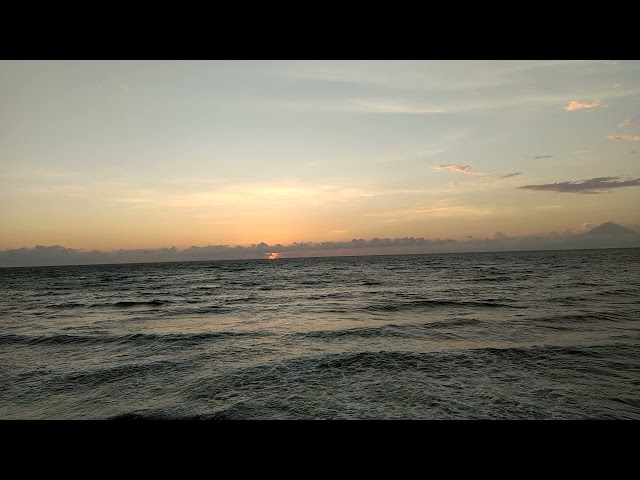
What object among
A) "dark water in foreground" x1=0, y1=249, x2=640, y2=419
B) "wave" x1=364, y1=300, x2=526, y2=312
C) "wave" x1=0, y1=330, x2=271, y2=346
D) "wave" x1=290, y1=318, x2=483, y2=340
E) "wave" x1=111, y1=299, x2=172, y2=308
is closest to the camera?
"dark water in foreground" x1=0, y1=249, x2=640, y2=419

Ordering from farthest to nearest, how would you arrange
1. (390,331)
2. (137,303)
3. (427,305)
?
(137,303)
(427,305)
(390,331)

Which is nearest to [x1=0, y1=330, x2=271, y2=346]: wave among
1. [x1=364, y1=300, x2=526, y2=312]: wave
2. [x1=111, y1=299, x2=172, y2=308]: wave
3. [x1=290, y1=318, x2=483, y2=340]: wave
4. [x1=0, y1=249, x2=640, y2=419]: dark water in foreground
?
[x1=0, y1=249, x2=640, y2=419]: dark water in foreground

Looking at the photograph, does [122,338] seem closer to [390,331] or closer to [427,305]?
[390,331]

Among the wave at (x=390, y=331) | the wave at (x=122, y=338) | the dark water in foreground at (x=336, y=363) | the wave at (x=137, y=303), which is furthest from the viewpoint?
the wave at (x=137, y=303)

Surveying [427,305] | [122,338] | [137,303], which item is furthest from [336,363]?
[137,303]

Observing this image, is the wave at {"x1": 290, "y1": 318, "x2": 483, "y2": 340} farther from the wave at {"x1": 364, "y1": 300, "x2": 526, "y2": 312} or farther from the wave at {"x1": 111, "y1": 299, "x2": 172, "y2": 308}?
the wave at {"x1": 111, "y1": 299, "x2": 172, "y2": 308}

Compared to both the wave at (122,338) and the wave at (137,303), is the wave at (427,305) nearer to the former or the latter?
the wave at (122,338)

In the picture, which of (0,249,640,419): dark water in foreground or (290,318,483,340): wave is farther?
(290,318,483,340): wave

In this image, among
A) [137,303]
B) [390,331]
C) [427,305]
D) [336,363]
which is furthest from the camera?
[137,303]

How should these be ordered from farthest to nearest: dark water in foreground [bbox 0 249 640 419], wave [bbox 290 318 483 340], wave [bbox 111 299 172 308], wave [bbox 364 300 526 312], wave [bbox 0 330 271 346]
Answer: wave [bbox 111 299 172 308] → wave [bbox 364 300 526 312] → wave [bbox 0 330 271 346] → wave [bbox 290 318 483 340] → dark water in foreground [bbox 0 249 640 419]

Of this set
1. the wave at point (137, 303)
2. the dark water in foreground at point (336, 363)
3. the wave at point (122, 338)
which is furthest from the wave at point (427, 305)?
the wave at point (137, 303)

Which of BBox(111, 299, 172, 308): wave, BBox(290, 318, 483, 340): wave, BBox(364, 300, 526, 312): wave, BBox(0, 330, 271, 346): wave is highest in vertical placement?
BBox(0, 330, 271, 346): wave

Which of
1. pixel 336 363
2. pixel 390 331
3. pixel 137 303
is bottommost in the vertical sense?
pixel 137 303
